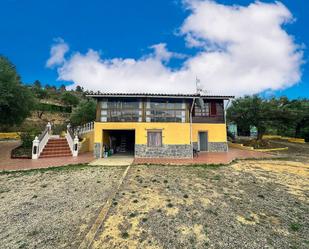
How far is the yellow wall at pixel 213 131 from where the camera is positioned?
1784 cm

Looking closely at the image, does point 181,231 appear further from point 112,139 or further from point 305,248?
point 112,139

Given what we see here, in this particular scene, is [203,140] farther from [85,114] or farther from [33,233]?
[85,114]

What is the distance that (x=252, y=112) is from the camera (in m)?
21.2

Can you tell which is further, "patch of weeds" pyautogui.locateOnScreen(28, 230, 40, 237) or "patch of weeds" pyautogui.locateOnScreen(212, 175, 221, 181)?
"patch of weeds" pyautogui.locateOnScreen(212, 175, 221, 181)

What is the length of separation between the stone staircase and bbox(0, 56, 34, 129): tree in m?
4.09

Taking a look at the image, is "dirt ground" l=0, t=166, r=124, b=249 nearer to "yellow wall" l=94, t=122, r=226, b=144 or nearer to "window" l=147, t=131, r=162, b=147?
"yellow wall" l=94, t=122, r=226, b=144

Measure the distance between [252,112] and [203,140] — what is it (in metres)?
8.09

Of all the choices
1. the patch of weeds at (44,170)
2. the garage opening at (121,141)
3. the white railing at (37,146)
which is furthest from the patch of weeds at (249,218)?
the white railing at (37,146)

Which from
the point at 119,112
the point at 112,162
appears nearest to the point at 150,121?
the point at 119,112

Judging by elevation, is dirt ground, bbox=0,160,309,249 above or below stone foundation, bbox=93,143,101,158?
below

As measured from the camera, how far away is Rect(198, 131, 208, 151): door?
17859 mm

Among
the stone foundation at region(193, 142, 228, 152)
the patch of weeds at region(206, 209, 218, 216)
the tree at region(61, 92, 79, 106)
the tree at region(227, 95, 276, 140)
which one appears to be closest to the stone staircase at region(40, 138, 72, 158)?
the stone foundation at region(193, 142, 228, 152)

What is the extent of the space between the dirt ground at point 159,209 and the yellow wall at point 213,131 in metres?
8.47

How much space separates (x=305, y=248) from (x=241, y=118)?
19907 mm
